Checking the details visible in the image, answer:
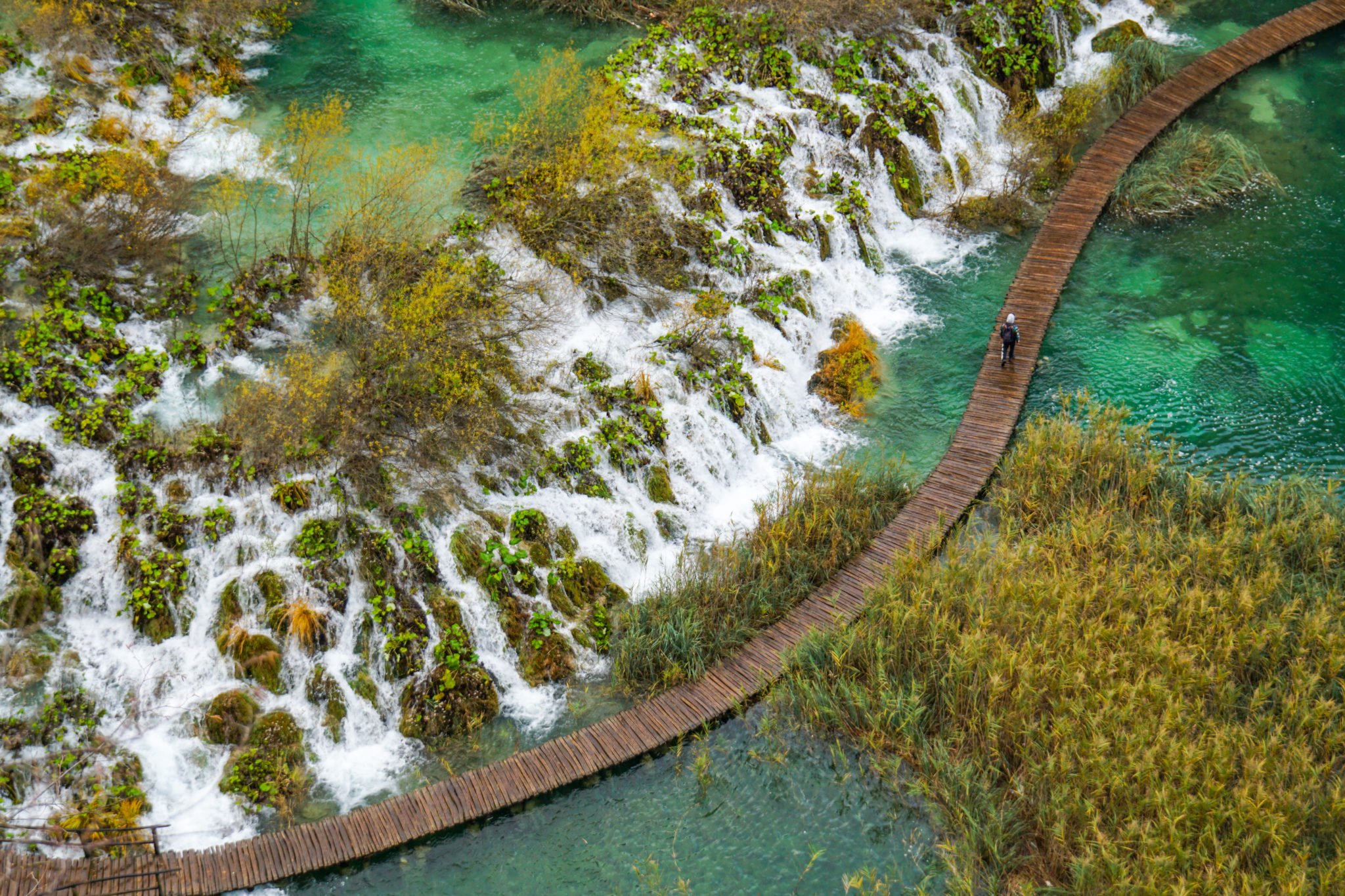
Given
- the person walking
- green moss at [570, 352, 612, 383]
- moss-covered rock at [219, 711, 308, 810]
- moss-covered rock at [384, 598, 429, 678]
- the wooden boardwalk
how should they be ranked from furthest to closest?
the person walking
green moss at [570, 352, 612, 383]
moss-covered rock at [384, 598, 429, 678]
moss-covered rock at [219, 711, 308, 810]
the wooden boardwalk

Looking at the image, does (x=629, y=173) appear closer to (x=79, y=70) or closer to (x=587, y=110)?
(x=587, y=110)

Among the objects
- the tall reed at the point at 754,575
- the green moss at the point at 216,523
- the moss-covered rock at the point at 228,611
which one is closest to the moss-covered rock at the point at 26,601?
the green moss at the point at 216,523

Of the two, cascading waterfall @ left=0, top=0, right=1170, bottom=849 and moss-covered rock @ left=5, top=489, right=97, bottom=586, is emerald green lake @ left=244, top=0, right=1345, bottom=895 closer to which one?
cascading waterfall @ left=0, top=0, right=1170, bottom=849

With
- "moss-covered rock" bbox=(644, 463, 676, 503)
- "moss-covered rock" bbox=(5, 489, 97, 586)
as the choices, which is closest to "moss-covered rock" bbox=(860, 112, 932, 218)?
"moss-covered rock" bbox=(644, 463, 676, 503)

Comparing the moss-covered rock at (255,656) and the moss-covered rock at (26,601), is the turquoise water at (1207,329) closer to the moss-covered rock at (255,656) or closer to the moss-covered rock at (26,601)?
the moss-covered rock at (255,656)

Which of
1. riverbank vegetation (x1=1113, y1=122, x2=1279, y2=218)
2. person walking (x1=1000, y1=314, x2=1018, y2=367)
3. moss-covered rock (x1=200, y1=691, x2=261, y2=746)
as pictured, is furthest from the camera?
riverbank vegetation (x1=1113, y1=122, x2=1279, y2=218)

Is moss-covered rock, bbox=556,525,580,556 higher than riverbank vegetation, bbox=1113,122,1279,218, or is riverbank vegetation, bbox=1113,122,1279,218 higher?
riverbank vegetation, bbox=1113,122,1279,218
